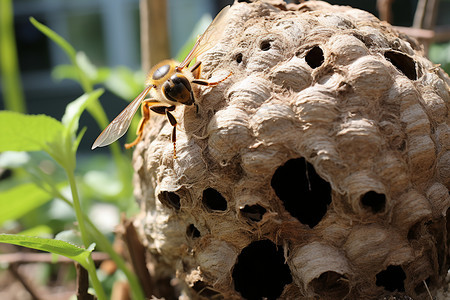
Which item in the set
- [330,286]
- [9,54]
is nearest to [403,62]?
[330,286]

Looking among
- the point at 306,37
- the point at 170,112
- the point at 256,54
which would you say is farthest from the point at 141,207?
the point at 306,37

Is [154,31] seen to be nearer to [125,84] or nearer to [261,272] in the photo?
[125,84]

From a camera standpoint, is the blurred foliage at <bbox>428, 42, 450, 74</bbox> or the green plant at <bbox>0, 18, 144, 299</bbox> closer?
the green plant at <bbox>0, 18, 144, 299</bbox>

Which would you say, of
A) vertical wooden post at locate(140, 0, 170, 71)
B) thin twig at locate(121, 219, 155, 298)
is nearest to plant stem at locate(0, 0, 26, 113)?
vertical wooden post at locate(140, 0, 170, 71)

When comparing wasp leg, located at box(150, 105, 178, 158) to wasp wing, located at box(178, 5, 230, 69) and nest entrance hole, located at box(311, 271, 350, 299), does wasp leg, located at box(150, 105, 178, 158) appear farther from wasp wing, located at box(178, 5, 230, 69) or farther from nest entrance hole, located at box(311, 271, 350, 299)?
nest entrance hole, located at box(311, 271, 350, 299)

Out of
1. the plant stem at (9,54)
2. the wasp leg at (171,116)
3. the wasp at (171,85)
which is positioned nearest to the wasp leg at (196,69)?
the wasp at (171,85)

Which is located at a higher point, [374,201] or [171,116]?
[171,116]
